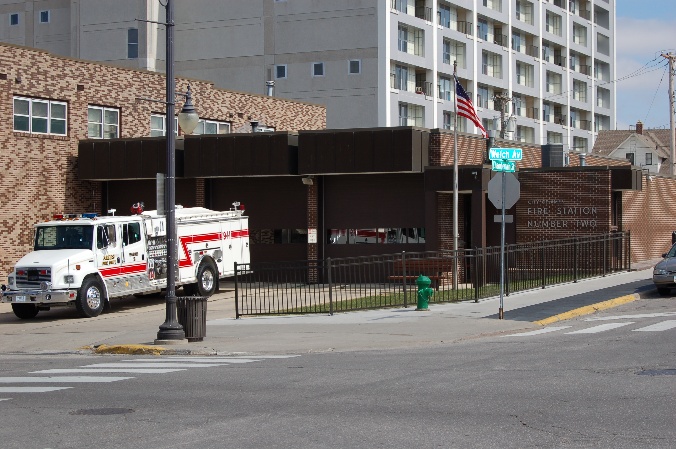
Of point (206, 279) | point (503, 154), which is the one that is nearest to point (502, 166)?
point (503, 154)

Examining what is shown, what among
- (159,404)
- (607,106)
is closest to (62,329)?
(159,404)

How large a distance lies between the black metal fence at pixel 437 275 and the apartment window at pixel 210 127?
11.3 m

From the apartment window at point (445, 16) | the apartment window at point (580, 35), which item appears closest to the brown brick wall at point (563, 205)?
the apartment window at point (445, 16)

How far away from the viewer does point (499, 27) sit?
77.1 metres

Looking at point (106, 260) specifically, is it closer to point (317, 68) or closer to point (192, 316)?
point (192, 316)

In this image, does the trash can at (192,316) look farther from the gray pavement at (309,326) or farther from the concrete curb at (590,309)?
the concrete curb at (590,309)

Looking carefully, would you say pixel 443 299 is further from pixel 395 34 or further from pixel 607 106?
pixel 607 106

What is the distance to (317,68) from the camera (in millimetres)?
63812

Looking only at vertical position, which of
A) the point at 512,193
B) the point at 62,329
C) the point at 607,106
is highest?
the point at 607,106

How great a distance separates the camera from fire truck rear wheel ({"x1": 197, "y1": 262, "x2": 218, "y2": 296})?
99.1ft

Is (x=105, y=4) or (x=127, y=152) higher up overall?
(x=105, y=4)

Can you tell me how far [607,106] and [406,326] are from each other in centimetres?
7912

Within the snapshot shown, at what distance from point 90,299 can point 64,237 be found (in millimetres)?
1820

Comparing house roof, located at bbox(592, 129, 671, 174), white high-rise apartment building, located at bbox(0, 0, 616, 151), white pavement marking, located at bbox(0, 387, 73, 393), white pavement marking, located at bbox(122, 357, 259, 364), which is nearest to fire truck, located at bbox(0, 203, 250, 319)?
white pavement marking, located at bbox(122, 357, 259, 364)
